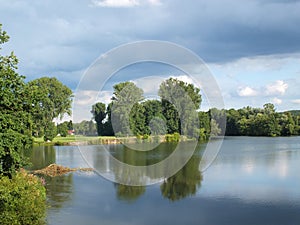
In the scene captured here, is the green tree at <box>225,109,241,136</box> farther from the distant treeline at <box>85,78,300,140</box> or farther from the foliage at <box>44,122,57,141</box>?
the foliage at <box>44,122,57,141</box>

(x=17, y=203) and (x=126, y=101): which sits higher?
(x=126, y=101)

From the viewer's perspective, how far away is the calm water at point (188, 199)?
16.4 m

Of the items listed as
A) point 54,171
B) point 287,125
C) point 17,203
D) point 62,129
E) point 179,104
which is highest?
point 179,104

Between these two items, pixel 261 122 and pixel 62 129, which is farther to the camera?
pixel 261 122

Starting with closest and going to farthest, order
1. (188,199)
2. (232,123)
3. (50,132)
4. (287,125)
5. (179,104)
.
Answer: (188,199) → (179,104) → (50,132) → (287,125) → (232,123)

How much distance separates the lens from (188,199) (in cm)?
1975

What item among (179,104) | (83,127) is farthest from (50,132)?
(179,104)

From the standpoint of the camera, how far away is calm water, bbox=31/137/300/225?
53.8ft

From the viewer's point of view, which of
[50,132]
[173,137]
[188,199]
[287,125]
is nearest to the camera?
[188,199]

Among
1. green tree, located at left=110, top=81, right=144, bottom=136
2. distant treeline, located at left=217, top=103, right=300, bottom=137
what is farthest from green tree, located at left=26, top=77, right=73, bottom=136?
distant treeline, located at left=217, top=103, right=300, bottom=137

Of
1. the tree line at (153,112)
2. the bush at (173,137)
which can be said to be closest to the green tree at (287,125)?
the tree line at (153,112)

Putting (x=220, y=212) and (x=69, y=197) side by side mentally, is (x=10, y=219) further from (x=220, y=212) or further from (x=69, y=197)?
(x=220, y=212)

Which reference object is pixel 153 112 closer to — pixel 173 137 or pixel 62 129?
pixel 173 137

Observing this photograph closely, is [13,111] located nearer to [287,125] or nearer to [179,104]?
[179,104]
